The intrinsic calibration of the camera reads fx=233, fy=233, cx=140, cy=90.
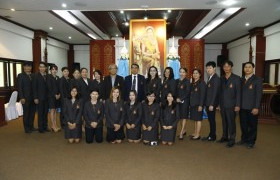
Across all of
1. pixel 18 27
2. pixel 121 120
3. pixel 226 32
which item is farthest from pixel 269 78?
pixel 18 27

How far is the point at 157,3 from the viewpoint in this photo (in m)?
5.44

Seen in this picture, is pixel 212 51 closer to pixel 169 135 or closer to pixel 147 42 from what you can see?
pixel 147 42

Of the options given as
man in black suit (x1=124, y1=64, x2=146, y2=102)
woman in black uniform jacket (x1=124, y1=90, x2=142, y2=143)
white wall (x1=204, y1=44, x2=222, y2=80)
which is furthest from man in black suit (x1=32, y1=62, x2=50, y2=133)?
white wall (x1=204, y1=44, x2=222, y2=80)

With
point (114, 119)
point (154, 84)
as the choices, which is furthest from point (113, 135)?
point (154, 84)

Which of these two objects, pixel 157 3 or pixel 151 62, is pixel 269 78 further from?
pixel 157 3

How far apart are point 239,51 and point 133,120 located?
8421 millimetres

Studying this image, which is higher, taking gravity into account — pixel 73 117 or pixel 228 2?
pixel 228 2

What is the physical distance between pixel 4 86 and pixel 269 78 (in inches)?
351

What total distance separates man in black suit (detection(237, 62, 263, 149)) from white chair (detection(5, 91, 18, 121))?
5555 millimetres

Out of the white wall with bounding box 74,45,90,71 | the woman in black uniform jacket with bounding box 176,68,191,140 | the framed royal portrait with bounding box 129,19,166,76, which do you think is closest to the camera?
the woman in black uniform jacket with bounding box 176,68,191,140

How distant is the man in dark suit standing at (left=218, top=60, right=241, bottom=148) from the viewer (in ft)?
12.5

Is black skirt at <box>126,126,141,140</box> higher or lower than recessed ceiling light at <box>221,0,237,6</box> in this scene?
lower

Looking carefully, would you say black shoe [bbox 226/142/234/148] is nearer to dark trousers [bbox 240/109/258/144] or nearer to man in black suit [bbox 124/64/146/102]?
dark trousers [bbox 240/109/258/144]

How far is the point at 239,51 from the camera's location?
10656 millimetres
